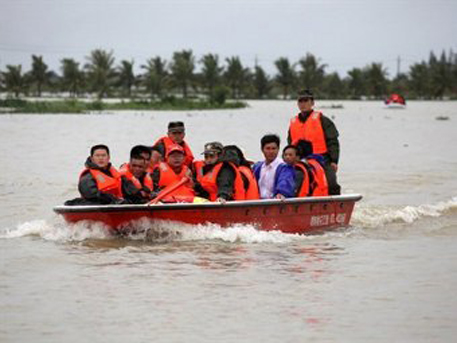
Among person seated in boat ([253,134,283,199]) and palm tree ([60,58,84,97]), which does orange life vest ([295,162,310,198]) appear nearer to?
person seated in boat ([253,134,283,199])

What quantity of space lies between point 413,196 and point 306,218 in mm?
6893

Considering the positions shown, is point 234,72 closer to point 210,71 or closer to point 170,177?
point 210,71

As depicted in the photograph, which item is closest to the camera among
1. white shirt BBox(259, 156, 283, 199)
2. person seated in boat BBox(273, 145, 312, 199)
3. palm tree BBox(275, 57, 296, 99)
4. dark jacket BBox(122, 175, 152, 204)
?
dark jacket BBox(122, 175, 152, 204)

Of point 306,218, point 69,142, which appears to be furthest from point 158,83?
point 306,218

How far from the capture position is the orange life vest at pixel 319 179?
47.4 feet

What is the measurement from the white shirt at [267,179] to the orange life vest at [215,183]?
0.63 m

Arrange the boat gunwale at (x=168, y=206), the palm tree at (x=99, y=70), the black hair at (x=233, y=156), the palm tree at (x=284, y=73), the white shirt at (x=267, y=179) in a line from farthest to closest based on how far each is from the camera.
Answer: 1. the palm tree at (x=284, y=73)
2. the palm tree at (x=99, y=70)
3. the white shirt at (x=267, y=179)
4. the black hair at (x=233, y=156)
5. the boat gunwale at (x=168, y=206)

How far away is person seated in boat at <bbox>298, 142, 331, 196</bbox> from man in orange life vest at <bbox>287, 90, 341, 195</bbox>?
0.04 metres

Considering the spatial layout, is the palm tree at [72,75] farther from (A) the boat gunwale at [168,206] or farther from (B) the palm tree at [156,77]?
(A) the boat gunwale at [168,206]

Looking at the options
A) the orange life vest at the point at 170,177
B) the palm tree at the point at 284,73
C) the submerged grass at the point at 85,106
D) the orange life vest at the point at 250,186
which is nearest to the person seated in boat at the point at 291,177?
the orange life vest at the point at 250,186

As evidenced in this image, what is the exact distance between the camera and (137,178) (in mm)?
13414

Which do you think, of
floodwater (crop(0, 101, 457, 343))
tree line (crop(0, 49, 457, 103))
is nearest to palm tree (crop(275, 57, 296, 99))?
tree line (crop(0, 49, 457, 103))

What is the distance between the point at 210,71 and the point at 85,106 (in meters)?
40.8

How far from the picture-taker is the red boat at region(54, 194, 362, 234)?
1272cm
